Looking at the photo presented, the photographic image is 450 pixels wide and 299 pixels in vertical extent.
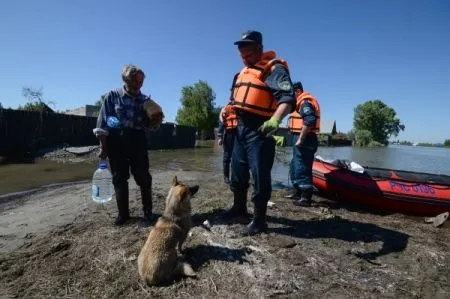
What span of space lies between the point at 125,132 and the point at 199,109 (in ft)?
159

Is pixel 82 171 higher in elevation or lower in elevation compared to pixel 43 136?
lower

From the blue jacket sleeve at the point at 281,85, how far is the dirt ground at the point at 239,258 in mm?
1643

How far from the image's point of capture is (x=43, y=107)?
22375 mm

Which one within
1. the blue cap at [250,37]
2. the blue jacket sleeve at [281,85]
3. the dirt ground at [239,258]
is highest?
the blue cap at [250,37]

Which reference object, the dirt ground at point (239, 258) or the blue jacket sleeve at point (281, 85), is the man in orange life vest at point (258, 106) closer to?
the blue jacket sleeve at point (281, 85)

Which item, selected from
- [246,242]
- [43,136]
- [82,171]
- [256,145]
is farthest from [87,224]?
[43,136]

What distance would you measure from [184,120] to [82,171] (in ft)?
133

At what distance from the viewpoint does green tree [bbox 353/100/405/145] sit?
82.3m


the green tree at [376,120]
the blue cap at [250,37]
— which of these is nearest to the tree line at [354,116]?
the green tree at [376,120]

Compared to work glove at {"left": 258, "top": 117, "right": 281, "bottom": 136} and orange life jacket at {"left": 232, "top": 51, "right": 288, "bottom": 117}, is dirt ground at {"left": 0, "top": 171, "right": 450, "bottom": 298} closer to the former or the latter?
work glove at {"left": 258, "top": 117, "right": 281, "bottom": 136}

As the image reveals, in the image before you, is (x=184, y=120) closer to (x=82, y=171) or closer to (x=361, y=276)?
(x=82, y=171)

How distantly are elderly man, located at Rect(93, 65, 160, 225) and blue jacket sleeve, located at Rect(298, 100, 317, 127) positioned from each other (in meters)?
2.97

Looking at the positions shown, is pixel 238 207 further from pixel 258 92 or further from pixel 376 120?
pixel 376 120

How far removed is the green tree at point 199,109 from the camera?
52031 millimetres
